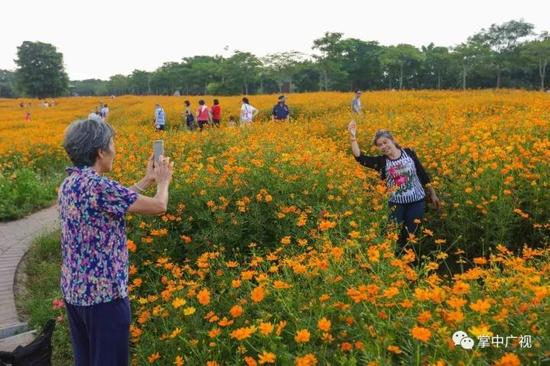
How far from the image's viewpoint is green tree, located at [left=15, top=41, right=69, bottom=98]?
2731 inches

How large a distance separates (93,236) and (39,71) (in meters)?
77.2

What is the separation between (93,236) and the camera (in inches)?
91.2

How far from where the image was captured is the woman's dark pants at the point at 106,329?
7.83 feet

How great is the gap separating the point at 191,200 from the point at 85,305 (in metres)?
2.01

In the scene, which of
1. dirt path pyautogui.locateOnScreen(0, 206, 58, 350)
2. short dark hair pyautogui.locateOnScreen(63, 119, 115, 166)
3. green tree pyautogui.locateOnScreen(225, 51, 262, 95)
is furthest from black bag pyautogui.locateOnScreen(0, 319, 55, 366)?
green tree pyautogui.locateOnScreen(225, 51, 262, 95)

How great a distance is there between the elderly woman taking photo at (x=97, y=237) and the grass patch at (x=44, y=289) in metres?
1.25

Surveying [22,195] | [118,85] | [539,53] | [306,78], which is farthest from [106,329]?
[118,85]

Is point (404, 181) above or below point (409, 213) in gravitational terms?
above

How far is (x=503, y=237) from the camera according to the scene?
169 inches

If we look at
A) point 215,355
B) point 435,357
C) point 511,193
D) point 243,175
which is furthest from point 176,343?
point 511,193

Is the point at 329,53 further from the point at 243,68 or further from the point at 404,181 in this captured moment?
the point at 404,181

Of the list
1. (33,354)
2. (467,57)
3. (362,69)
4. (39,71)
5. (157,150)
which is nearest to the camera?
(157,150)

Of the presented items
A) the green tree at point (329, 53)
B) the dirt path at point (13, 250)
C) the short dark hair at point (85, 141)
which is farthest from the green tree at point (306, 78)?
the short dark hair at point (85, 141)

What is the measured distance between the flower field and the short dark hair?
0.88 meters
